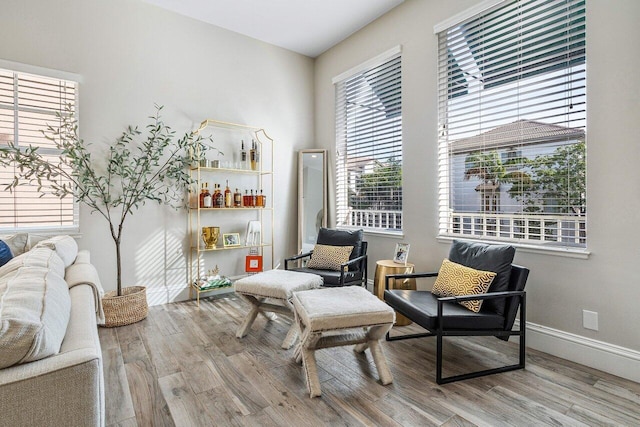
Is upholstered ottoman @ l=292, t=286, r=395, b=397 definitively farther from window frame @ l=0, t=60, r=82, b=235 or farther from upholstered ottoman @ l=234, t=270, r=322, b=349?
window frame @ l=0, t=60, r=82, b=235

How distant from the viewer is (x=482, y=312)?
2.30m

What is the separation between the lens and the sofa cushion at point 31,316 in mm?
935

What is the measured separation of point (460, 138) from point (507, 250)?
1.22 meters

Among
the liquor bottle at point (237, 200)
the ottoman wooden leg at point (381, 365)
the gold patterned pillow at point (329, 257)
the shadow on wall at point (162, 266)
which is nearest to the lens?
the ottoman wooden leg at point (381, 365)

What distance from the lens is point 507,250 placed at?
2424 millimetres

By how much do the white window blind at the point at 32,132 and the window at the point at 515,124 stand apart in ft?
11.9

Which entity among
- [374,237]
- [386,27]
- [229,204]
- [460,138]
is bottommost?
[374,237]

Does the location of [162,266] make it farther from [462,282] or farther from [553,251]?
[553,251]

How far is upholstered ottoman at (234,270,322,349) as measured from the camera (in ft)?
8.79

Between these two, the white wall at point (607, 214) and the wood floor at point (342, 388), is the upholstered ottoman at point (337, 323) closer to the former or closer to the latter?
the wood floor at point (342, 388)

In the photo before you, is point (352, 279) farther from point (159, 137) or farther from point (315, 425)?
point (159, 137)

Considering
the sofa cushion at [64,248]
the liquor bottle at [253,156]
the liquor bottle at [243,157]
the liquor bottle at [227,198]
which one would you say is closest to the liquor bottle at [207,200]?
the liquor bottle at [227,198]

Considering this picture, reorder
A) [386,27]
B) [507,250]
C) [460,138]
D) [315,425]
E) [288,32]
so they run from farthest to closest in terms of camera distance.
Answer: [288,32] → [386,27] → [460,138] → [507,250] → [315,425]

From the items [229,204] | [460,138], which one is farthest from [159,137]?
[460,138]
